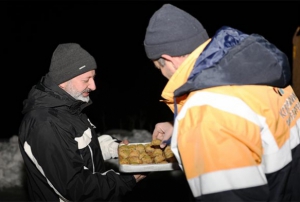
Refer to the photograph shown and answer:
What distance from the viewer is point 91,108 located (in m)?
13.7

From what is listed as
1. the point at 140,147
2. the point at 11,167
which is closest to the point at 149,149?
the point at 140,147

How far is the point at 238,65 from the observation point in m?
2.10

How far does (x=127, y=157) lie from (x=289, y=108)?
180 centimetres

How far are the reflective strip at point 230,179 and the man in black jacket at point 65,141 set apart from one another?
5.20 ft

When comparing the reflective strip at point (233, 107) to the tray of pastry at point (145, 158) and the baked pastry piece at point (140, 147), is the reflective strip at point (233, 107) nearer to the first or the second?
the tray of pastry at point (145, 158)

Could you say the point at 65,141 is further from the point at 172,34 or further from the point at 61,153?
the point at 172,34

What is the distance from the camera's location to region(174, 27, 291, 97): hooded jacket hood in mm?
2084

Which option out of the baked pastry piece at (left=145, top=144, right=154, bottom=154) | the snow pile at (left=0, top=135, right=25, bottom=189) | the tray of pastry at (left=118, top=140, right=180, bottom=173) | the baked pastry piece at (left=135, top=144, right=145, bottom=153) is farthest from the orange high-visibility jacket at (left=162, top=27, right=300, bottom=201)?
the snow pile at (left=0, top=135, right=25, bottom=189)

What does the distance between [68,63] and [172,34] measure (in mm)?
1524

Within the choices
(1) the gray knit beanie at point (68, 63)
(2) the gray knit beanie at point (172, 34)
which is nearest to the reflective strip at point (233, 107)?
(2) the gray knit beanie at point (172, 34)

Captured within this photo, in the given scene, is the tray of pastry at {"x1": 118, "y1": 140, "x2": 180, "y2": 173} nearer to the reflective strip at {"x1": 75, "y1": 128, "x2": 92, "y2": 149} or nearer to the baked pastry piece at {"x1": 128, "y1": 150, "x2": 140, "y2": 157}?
the baked pastry piece at {"x1": 128, "y1": 150, "x2": 140, "y2": 157}

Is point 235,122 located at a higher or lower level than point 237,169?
higher

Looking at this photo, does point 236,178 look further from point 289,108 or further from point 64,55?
point 64,55

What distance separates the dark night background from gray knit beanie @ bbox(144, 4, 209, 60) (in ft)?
39.0
